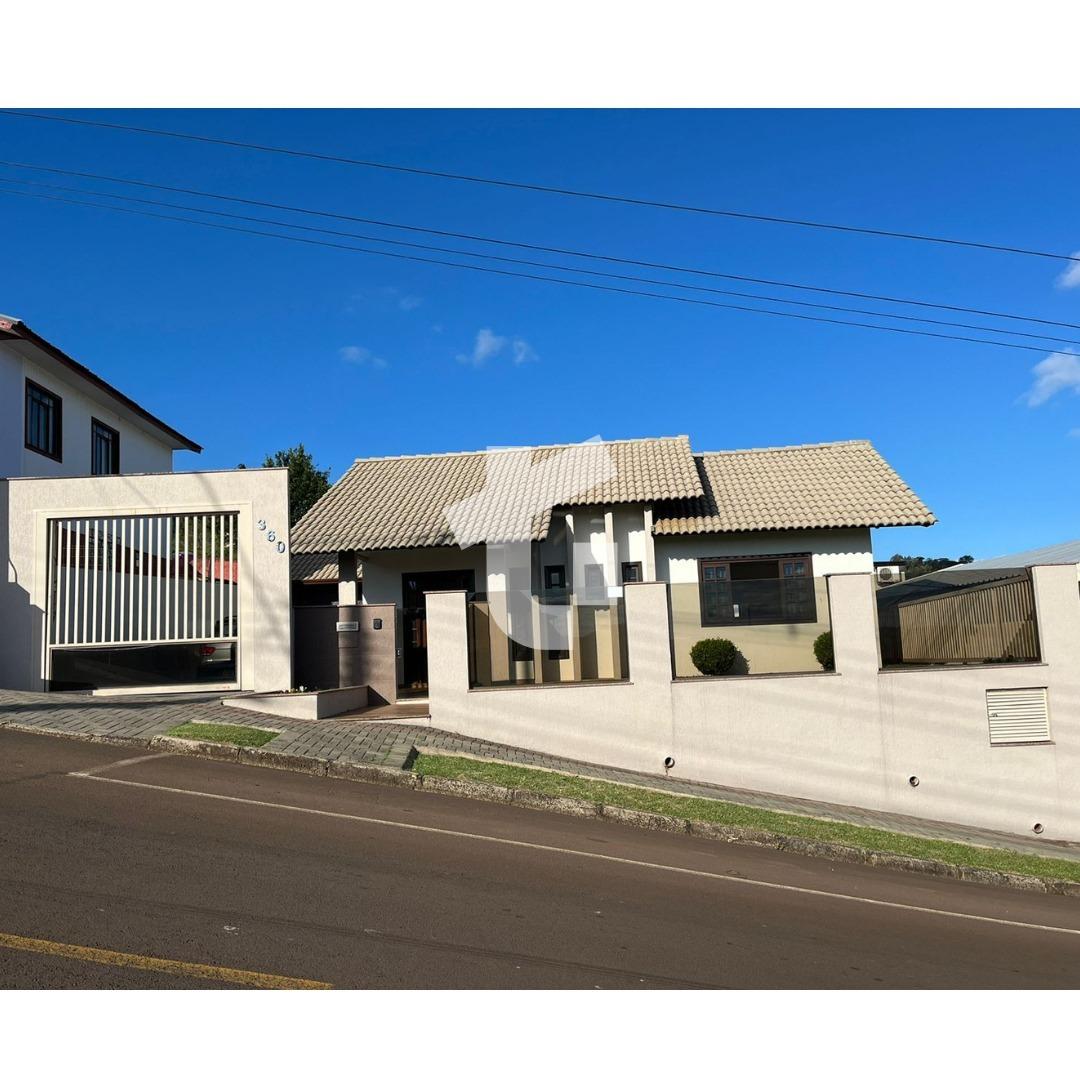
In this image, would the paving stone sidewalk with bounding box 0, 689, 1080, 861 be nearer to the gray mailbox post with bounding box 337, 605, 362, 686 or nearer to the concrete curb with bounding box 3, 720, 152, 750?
the concrete curb with bounding box 3, 720, 152, 750

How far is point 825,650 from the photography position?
14.4m

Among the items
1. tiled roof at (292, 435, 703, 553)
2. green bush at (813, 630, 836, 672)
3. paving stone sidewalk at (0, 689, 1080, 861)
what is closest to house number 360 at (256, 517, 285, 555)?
paving stone sidewalk at (0, 689, 1080, 861)

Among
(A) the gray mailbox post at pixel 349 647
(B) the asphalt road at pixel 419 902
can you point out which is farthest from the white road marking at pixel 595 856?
(A) the gray mailbox post at pixel 349 647

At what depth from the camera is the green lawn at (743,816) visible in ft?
35.0

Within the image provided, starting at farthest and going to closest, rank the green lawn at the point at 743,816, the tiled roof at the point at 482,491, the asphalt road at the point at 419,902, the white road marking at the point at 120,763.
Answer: the tiled roof at the point at 482,491, the green lawn at the point at 743,816, the white road marking at the point at 120,763, the asphalt road at the point at 419,902

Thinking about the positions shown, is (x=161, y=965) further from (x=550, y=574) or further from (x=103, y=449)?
(x=103, y=449)

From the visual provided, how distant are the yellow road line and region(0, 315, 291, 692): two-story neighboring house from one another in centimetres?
1046

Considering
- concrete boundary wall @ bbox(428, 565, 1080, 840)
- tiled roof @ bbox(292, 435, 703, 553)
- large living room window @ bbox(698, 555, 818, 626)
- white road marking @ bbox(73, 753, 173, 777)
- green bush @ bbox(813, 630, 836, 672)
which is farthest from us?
tiled roof @ bbox(292, 435, 703, 553)

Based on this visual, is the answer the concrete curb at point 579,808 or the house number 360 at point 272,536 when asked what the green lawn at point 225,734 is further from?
A: the house number 360 at point 272,536

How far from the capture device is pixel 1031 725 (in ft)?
46.0

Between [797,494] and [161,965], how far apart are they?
17.8 m

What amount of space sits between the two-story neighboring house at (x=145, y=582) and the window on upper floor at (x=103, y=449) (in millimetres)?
6882

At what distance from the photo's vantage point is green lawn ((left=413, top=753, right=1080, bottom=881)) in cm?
1068
